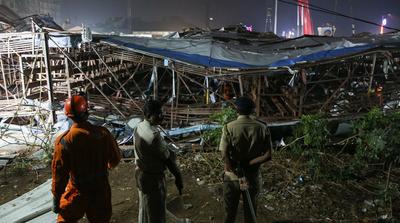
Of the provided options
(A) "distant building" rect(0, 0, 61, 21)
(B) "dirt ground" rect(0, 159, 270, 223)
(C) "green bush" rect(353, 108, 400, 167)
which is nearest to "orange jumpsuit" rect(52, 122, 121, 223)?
(B) "dirt ground" rect(0, 159, 270, 223)

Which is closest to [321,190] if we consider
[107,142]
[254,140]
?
[254,140]

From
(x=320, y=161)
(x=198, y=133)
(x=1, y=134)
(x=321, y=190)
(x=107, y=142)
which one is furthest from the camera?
(x=1, y=134)

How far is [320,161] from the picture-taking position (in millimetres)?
6113

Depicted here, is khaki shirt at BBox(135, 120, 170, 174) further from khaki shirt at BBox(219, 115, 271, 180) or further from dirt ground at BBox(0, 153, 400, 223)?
dirt ground at BBox(0, 153, 400, 223)

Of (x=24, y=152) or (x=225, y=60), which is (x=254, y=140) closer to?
(x=225, y=60)

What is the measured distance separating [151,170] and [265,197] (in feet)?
9.12

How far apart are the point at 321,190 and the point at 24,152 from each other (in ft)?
21.7

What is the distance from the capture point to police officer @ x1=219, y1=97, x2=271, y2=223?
357 cm

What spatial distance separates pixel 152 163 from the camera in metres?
3.34

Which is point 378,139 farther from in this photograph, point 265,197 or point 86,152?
point 86,152

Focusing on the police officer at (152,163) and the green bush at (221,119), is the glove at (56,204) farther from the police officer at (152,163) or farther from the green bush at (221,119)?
the green bush at (221,119)

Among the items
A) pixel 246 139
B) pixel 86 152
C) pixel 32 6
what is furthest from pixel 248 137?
pixel 32 6

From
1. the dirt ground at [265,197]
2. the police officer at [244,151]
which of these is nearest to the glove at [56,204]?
the police officer at [244,151]

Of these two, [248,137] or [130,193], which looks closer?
[248,137]
